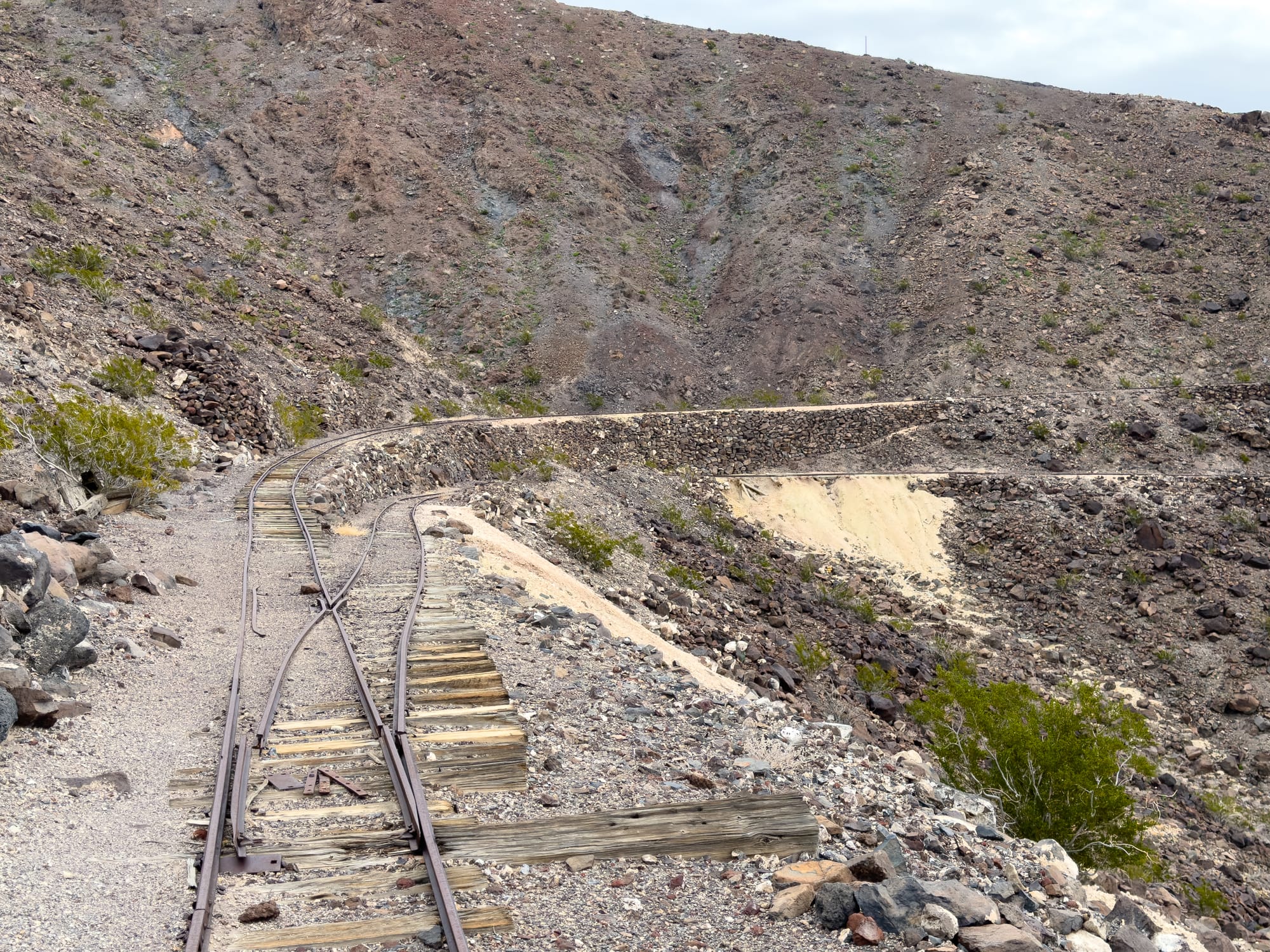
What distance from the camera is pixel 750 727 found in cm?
964

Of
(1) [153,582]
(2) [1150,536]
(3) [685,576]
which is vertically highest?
(1) [153,582]

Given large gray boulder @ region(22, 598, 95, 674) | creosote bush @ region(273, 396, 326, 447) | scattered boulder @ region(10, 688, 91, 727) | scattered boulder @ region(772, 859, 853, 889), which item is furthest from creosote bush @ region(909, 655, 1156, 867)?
creosote bush @ region(273, 396, 326, 447)

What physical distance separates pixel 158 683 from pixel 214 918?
481cm

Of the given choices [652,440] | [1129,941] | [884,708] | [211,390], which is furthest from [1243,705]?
[211,390]

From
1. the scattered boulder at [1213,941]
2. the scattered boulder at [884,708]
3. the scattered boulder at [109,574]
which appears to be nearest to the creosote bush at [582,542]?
the scattered boulder at [884,708]

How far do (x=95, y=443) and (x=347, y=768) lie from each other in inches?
468

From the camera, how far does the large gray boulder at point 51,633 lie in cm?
884

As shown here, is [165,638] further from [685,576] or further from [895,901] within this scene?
[685,576]

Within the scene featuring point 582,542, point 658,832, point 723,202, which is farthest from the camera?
point 723,202

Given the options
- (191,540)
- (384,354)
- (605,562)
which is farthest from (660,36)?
(191,540)

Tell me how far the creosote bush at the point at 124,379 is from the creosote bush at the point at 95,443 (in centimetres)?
375

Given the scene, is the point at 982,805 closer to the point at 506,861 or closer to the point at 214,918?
the point at 506,861

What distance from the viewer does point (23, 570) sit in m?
9.42

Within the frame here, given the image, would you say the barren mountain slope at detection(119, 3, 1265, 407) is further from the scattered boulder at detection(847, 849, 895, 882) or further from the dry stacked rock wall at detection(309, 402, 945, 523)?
the scattered boulder at detection(847, 849, 895, 882)
